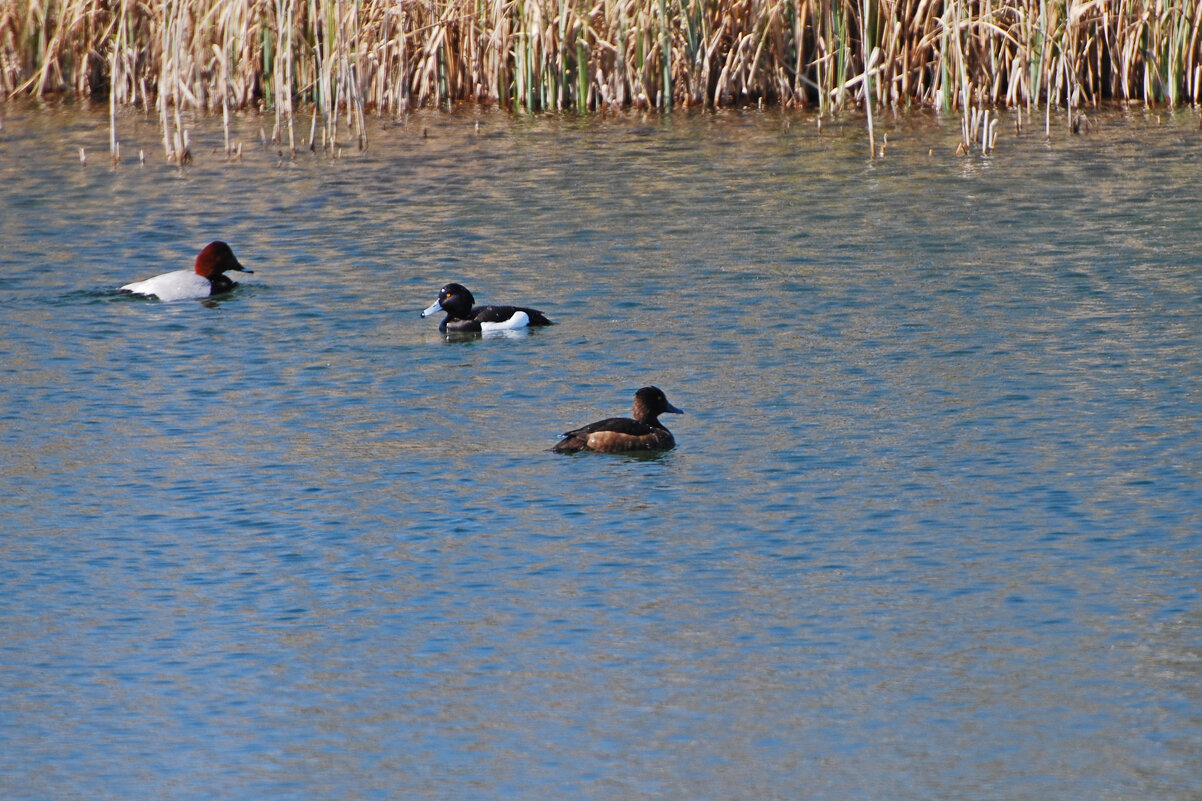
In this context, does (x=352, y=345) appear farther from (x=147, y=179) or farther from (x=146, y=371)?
(x=147, y=179)

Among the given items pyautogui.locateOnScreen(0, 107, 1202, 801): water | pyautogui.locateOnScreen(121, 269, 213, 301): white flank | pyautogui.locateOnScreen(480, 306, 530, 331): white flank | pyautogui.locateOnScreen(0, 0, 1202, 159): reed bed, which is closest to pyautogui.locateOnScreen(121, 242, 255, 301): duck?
pyautogui.locateOnScreen(121, 269, 213, 301): white flank

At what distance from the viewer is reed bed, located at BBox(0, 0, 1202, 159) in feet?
77.2

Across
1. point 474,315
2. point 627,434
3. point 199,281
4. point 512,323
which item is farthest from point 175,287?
point 627,434

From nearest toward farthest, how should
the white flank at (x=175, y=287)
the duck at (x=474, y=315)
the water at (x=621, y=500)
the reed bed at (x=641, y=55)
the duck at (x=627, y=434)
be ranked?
the water at (x=621, y=500), the duck at (x=627, y=434), the duck at (x=474, y=315), the white flank at (x=175, y=287), the reed bed at (x=641, y=55)

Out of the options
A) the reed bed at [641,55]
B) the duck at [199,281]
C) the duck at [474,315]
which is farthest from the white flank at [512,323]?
the reed bed at [641,55]

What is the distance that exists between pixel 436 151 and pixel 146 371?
9619 mm

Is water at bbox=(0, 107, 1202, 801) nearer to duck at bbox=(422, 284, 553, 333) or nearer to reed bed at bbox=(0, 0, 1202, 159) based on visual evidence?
duck at bbox=(422, 284, 553, 333)

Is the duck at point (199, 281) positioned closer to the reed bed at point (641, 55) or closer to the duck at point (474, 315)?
the duck at point (474, 315)

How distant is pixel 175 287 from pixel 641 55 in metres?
9.52

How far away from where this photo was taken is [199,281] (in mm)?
17578

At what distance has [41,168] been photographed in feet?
77.0

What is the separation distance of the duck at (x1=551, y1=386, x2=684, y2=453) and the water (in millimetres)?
181

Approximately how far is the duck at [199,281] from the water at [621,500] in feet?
0.82

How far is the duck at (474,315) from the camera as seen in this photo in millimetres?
15656
